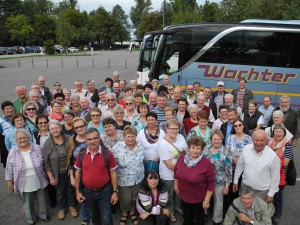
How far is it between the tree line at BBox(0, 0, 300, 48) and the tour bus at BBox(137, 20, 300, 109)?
40.4 feet

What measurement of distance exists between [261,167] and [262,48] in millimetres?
7220

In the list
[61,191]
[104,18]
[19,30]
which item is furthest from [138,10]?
[61,191]

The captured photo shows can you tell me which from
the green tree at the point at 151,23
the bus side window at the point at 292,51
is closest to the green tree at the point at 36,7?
the green tree at the point at 151,23

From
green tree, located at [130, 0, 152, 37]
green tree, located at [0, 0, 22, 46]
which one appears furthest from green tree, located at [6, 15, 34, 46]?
green tree, located at [130, 0, 152, 37]

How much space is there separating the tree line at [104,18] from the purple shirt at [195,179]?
20.1 m

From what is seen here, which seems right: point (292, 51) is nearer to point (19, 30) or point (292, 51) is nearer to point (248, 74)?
point (248, 74)

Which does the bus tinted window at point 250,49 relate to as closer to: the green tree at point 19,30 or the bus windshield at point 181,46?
the bus windshield at point 181,46

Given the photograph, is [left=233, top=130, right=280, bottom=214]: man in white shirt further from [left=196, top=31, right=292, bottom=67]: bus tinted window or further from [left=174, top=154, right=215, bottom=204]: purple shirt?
[left=196, top=31, right=292, bottom=67]: bus tinted window

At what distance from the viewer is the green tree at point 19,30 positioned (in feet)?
213

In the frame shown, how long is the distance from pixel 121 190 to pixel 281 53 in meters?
8.18

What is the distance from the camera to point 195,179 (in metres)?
3.57

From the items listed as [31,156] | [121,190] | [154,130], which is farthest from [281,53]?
[31,156]

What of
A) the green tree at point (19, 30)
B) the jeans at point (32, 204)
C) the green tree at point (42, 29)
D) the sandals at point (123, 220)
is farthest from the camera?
the green tree at point (42, 29)

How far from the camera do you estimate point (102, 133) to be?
4.54 metres
